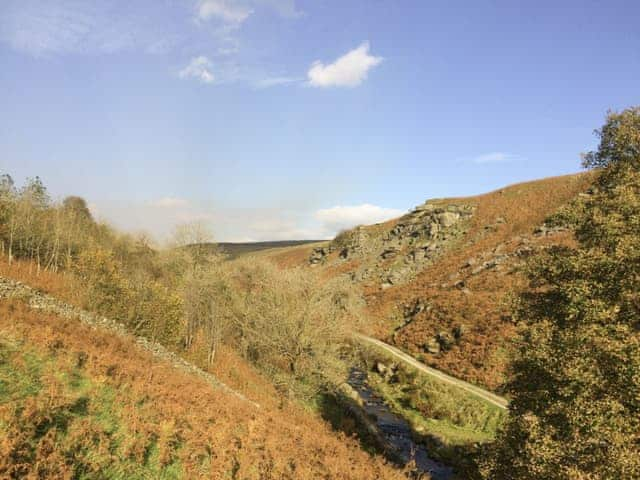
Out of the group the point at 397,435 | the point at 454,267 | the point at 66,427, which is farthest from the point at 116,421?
the point at 454,267

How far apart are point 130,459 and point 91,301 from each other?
61.4ft

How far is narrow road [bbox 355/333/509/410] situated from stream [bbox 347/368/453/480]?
21.7 feet

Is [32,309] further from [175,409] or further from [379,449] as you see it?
[379,449]

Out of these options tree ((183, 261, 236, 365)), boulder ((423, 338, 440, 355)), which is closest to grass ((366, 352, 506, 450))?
boulder ((423, 338, 440, 355))

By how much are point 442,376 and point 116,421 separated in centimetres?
3504

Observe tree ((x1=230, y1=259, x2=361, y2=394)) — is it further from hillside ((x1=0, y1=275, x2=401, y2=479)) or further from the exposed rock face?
the exposed rock face

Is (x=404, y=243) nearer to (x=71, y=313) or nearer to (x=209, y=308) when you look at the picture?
(x=209, y=308)

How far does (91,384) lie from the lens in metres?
13.1

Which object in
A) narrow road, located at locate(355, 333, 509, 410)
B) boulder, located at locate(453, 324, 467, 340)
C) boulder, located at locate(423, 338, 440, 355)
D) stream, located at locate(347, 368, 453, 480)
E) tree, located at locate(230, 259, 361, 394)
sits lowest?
stream, located at locate(347, 368, 453, 480)

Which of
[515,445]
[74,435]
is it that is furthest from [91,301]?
[515,445]

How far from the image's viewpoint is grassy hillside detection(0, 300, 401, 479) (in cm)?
966

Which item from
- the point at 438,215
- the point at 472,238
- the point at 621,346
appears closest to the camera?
the point at 621,346

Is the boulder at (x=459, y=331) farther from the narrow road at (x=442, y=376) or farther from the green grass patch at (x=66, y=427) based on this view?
the green grass patch at (x=66, y=427)

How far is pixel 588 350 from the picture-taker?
12539mm
